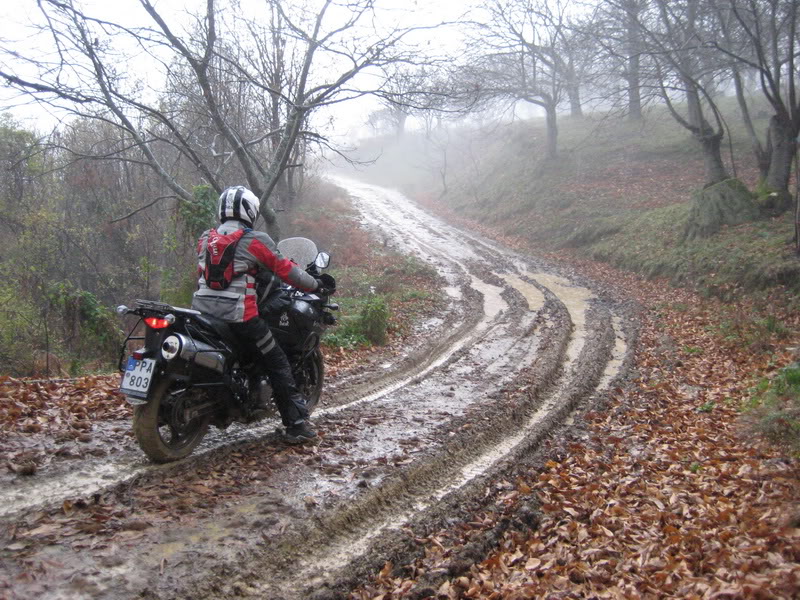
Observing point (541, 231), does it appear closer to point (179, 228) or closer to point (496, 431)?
point (179, 228)

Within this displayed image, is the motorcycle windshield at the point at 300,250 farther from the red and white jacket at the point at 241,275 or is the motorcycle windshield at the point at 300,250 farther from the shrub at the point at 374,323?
the shrub at the point at 374,323

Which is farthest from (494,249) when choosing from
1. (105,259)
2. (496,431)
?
(496,431)

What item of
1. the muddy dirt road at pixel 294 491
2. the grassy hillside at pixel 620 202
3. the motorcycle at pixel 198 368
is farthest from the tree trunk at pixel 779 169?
the motorcycle at pixel 198 368

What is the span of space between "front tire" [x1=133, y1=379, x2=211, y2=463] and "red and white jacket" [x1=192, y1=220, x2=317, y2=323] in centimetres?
73

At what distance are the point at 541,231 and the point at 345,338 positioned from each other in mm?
16146

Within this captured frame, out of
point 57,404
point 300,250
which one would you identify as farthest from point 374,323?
point 57,404

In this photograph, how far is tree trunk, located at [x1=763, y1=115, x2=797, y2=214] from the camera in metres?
15.1

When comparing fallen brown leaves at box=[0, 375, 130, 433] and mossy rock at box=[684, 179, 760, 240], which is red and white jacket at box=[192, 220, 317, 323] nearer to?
fallen brown leaves at box=[0, 375, 130, 433]

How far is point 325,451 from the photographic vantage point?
5.20 metres

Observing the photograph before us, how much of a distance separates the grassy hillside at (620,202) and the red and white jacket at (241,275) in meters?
10.9

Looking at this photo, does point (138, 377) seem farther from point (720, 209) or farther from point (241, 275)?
point (720, 209)

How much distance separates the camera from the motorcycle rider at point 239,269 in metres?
4.66

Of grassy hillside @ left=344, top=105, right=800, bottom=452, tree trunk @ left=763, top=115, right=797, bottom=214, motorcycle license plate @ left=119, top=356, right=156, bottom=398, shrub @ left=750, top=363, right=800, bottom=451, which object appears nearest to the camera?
motorcycle license plate @ left=119, top=356, right=156, bottom=398

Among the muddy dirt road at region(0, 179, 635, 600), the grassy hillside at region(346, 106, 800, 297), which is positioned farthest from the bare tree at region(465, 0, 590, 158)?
the muddy dirt road at region(0, 179, 635, 600)
